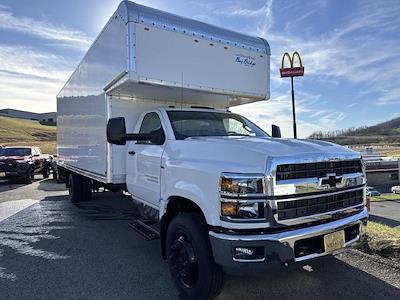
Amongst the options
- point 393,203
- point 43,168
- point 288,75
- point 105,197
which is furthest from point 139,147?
point 393,203

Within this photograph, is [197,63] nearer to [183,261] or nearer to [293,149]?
[293,149]

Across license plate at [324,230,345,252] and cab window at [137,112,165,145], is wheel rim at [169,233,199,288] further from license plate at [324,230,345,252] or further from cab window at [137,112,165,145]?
cab window at [137,112,165,145]

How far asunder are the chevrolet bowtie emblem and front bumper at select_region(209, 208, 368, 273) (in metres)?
0.42

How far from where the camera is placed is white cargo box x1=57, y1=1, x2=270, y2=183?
5.28m

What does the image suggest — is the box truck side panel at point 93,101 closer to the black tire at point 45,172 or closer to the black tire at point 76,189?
the black tire at point 76,189

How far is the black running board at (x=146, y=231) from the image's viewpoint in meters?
5.11

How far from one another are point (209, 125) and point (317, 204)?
7.13 ft

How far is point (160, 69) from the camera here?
5430mm

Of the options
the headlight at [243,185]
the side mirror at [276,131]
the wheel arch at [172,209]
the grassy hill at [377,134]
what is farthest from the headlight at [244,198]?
the grassy hill at [377,134]

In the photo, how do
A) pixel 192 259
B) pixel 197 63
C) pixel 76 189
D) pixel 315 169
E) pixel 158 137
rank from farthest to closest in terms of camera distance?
pixel 76 189, pixel 197 63, pixel 158 137, pixel 192 259, pixel 315 169

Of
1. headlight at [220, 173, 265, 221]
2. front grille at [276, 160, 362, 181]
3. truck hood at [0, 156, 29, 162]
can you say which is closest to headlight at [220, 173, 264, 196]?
headlight at [220, 173, 265, 221]

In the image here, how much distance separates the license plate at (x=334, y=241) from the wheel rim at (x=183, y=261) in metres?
1.26

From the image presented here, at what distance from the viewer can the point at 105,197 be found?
11398 mm

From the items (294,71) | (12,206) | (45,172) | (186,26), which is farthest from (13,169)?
(186,26)
